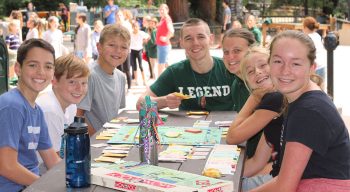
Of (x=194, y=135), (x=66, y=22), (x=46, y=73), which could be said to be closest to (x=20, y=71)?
(x=46, y=73)

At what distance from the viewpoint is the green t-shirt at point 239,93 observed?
502 centimetres

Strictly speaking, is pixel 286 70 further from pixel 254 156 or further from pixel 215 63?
pixel 215 63

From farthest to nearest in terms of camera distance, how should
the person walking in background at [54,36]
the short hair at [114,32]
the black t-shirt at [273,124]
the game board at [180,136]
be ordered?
the person walking in background at [54,36]
the short hair at [114,32]
the game board at [180,136]
the black t-shirt at [273,124]

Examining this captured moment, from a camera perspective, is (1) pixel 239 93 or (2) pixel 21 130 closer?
(2) pixel 21 130

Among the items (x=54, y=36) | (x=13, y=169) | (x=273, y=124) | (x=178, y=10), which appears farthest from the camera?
(x=178, y=10)

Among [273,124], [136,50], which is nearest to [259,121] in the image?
[273,124]

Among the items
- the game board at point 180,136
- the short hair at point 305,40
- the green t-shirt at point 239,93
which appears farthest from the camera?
the green t-shirt at point 239,93

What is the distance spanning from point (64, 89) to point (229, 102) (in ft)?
5.27

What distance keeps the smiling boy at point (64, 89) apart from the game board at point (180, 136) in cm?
44

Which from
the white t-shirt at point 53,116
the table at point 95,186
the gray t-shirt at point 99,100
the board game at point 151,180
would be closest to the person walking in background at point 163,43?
the gray t-shirt at point 99,100

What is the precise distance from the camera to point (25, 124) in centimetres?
372

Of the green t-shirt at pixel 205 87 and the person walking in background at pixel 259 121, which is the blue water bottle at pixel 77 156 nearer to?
the person walking in background at pixel 259 121

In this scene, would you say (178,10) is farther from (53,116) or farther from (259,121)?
(259,121)

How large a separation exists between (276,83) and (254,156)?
94cm
